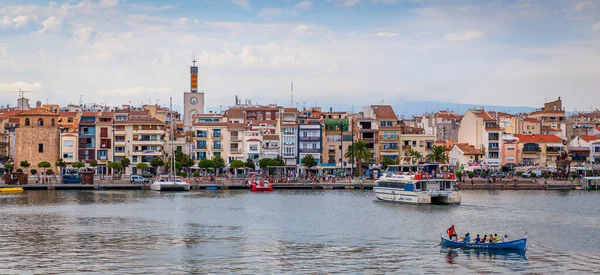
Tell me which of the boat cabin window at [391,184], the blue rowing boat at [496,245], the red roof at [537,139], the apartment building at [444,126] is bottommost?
the blue rowing boat at [496,245]

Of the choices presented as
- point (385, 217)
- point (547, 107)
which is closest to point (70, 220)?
point (385, 217)

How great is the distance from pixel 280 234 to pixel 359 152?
203 feet

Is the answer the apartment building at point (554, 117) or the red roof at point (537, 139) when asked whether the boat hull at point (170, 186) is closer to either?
the red roof at point (537, 139)

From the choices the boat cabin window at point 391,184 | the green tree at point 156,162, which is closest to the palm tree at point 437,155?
the boat cabin window at point 391,184

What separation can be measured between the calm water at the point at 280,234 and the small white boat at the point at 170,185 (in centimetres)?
1076

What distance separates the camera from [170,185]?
108000mm

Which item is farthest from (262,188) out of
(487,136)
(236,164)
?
(487,136)

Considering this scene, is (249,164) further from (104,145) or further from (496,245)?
(496,245)

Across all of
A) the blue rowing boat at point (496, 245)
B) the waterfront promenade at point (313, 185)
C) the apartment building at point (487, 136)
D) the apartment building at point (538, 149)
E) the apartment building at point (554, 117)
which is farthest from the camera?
the apartment building at point (554, 117)

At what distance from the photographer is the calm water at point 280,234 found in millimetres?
49031

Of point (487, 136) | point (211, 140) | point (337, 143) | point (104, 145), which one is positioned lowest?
point (104, 145)

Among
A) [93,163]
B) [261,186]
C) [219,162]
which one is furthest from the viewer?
[93,163]

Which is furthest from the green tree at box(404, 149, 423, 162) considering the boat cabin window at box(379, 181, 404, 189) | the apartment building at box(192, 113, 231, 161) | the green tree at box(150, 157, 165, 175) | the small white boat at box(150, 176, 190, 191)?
the green tree at box(150, 157, 165, 175)

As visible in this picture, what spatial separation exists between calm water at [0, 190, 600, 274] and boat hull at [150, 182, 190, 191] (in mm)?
10702
